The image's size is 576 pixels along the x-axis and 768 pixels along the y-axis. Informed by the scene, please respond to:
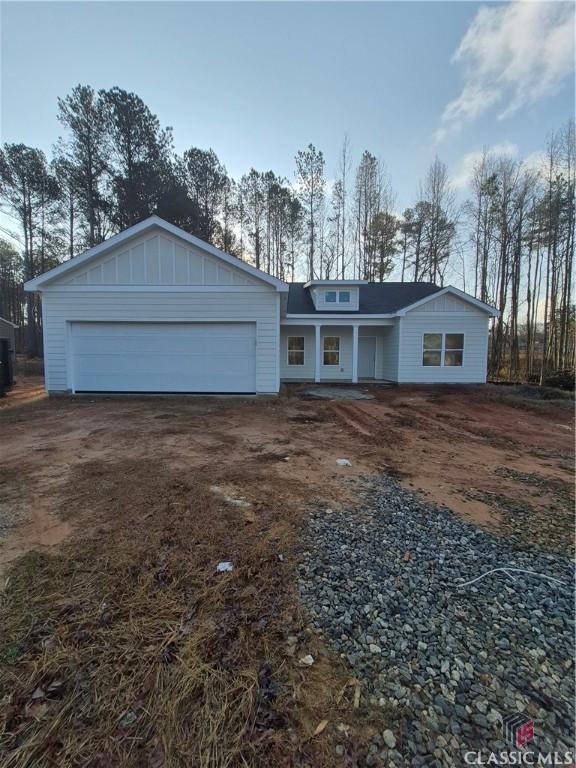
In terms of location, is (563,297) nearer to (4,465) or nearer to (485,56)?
(485,56)

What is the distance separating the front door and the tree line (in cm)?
759

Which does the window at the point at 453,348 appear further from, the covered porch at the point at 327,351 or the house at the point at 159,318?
the house at the point at 159,318

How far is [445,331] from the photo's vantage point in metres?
12.9

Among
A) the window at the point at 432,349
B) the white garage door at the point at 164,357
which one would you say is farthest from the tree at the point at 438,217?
the white garage door at the point at 164,357

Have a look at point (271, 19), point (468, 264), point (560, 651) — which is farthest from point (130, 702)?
point (468, 264)

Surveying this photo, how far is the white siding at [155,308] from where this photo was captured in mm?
9398

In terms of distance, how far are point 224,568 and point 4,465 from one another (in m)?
3.87

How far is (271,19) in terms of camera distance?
25.2 feet

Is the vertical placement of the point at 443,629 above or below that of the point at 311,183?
below

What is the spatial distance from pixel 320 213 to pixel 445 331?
13083 mm

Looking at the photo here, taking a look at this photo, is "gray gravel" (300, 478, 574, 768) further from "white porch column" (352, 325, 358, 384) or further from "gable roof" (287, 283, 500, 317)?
"gable roof" (287, 283, 500, 317)

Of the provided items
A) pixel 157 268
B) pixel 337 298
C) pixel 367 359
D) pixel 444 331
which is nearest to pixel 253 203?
pixel 337 298

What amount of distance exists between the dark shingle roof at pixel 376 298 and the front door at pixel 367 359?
1467mm

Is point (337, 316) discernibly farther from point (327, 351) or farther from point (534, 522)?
point (534, 522)
